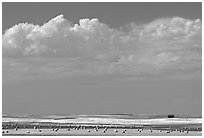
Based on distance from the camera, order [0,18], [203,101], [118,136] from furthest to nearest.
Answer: [118,136], [203,101], [0,18]

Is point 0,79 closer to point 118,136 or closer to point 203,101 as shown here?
point 118,136

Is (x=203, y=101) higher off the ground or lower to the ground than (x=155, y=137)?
higher

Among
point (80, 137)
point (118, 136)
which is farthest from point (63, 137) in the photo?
point (118, 136)

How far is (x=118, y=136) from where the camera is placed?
35.5 metres

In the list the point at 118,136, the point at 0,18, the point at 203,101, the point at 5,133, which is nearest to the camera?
the point at 0,18

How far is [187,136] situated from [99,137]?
6491 millimetres

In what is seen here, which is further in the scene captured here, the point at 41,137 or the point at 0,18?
the point at 41,137

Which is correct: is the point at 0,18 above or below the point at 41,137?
above

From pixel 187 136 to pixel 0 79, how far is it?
1369 centimetres

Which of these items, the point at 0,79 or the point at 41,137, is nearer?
the point at 0,79

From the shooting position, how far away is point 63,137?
33875 mm

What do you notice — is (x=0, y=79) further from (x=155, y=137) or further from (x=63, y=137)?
(x=155, y=137)

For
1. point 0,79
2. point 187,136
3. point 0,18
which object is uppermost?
point 0,18

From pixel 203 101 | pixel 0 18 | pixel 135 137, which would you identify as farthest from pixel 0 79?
pixel 203 101
